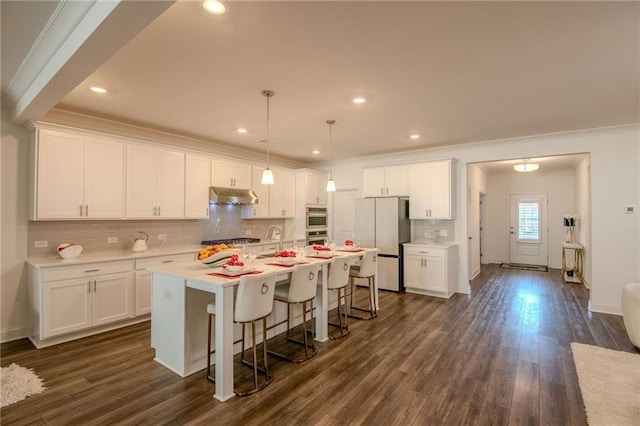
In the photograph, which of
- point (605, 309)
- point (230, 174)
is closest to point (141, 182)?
point (230, 174)

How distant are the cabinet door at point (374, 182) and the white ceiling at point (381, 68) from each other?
1799 mm

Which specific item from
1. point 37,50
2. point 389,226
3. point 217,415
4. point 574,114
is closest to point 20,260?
point 37,50

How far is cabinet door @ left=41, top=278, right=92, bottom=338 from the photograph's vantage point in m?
3.38

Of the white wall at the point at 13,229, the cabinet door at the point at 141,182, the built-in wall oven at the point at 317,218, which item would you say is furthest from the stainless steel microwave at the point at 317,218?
the white wall at the point at 13,229

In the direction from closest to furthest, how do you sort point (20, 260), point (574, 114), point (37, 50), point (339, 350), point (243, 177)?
point (37, 50) → point (339, 350) → point (20, 260) → point (574, 114) → point (243, 177)

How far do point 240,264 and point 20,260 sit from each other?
296 centimetres

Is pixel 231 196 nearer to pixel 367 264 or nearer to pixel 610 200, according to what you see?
pixel 367 264

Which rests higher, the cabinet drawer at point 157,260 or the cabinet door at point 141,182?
the cabinet door at point 141,182

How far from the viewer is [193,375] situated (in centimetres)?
285

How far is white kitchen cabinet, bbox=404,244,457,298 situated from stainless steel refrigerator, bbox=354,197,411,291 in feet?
0.54

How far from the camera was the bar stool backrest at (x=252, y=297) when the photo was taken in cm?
256

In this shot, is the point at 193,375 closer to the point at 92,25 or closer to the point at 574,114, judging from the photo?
the point at 92,25

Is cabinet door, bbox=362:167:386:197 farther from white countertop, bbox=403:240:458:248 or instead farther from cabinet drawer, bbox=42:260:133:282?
cabinet drawer, bbox=42:260:133:282

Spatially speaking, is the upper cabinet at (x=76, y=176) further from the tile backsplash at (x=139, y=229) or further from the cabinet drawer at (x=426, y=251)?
the cabinet drawer at (x=426, y=251)
